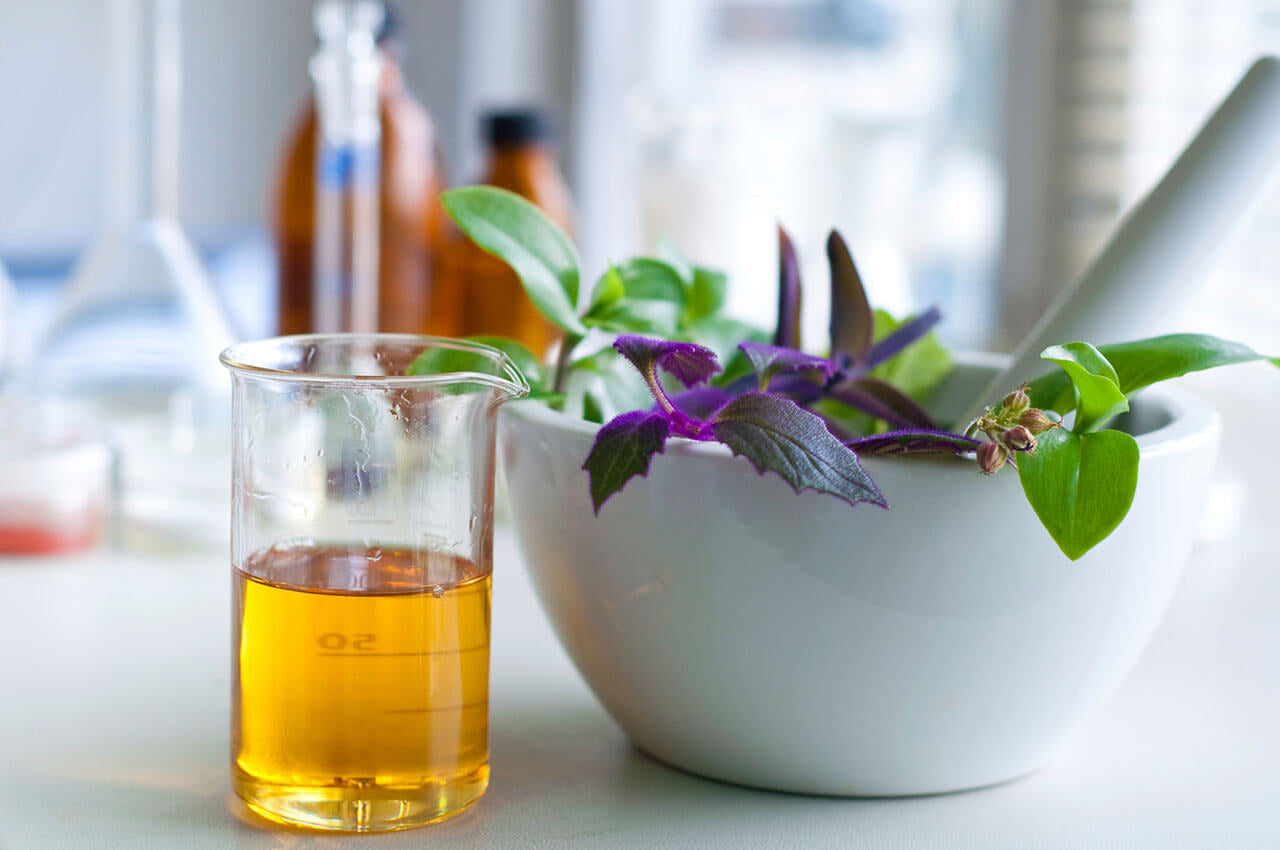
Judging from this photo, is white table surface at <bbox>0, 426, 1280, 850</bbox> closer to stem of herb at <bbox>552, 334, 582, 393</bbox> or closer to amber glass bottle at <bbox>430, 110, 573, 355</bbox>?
stem of herb at <bbox>552, 334, 582, 393</bbox>

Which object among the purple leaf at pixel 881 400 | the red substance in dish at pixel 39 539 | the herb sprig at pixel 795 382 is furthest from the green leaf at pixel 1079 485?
the red substance in dish at pixel 39 539

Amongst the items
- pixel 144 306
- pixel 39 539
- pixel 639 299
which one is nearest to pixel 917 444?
pixel 639 299

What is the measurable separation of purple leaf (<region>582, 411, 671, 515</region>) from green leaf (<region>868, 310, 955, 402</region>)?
19cm

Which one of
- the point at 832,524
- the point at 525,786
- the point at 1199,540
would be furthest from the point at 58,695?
the point at 1199,540

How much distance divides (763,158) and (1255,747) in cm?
84

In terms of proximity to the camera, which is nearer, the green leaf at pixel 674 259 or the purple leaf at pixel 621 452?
the purple leaf at pixel 621 452

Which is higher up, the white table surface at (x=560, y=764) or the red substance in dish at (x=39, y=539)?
the red substance in dish at (x=39, y=539)

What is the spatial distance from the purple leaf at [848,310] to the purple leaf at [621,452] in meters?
0.11

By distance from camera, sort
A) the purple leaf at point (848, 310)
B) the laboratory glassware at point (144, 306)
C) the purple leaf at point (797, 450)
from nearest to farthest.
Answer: the purple leaf at point (797, 450) < the purple leaf at point (848, 310) < the laboratory glassware at point (144, 306)

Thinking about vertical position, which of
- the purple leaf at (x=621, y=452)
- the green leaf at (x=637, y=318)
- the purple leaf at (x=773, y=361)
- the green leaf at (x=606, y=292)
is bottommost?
the purple leaf at (x=621, y=452)

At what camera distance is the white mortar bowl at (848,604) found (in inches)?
15.0

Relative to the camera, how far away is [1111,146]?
3.57 ft

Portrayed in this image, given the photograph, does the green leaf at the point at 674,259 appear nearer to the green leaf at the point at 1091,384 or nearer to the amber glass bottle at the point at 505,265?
the green leaf at the point at 1091,384

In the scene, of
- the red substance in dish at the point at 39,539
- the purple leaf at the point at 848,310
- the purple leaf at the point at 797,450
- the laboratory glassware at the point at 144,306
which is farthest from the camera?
the laboratory glassware at the point at 144,306
